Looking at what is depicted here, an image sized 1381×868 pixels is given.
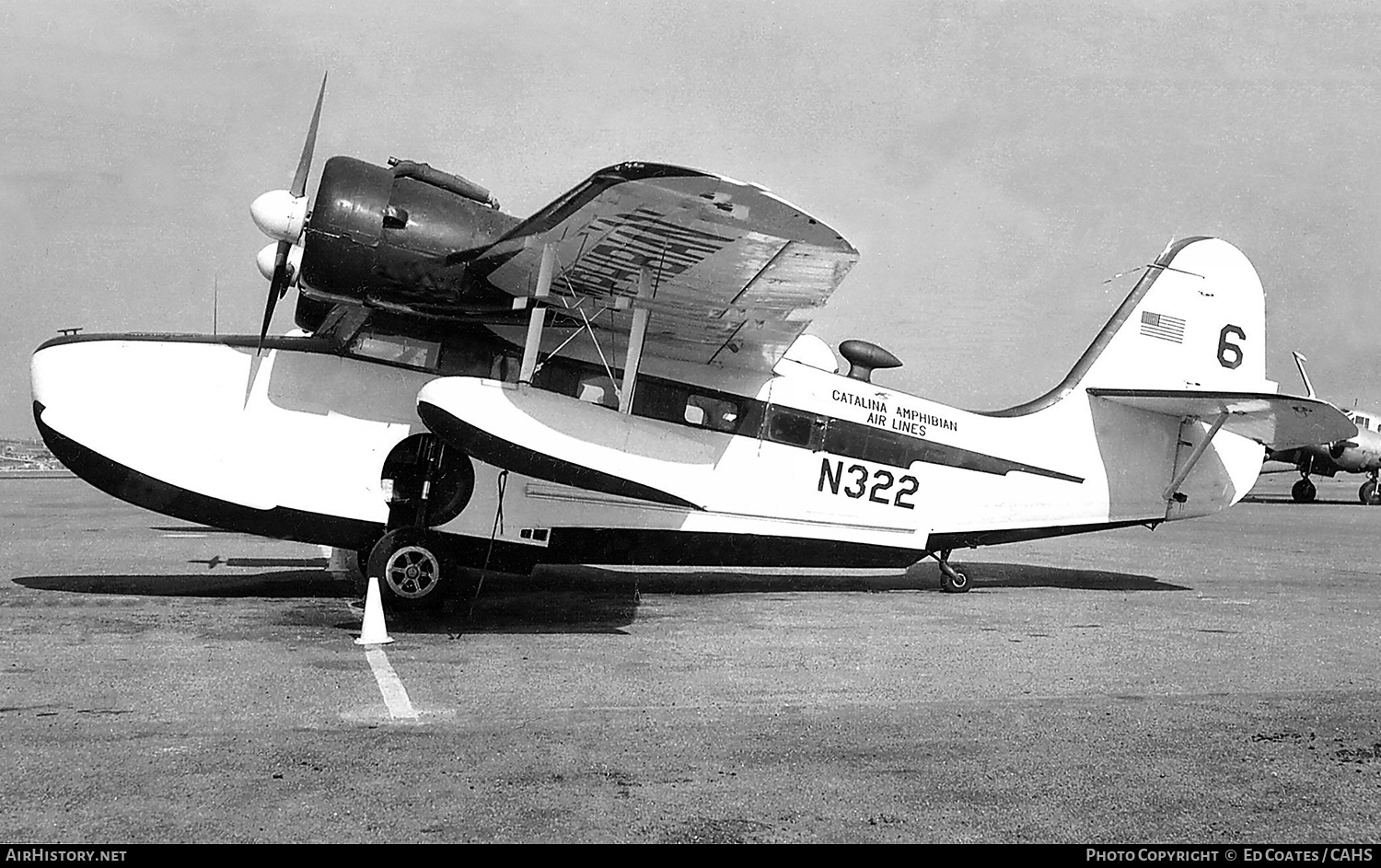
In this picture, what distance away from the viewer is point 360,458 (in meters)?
10.1

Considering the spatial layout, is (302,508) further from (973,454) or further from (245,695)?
(973,454)

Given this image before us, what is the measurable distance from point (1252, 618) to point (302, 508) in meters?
8.38

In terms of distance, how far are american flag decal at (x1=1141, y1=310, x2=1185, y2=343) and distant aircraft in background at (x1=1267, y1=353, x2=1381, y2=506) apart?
2581 centimetres

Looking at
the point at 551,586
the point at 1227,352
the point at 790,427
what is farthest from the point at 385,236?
the point at 1227,352

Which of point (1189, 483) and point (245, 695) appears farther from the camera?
point (1189, 483)

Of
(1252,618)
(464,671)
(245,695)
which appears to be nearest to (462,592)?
(464,671)

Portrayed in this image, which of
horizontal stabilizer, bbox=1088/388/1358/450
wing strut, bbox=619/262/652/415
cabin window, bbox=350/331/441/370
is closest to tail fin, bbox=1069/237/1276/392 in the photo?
horizontal stabilizer, bbox=1088/388/1358/450

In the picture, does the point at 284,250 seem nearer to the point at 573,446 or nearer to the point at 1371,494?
the point at 573,446

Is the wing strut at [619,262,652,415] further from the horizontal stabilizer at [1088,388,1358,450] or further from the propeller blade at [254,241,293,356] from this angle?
the horizontal stabilizer at [1088,388,1358,450]

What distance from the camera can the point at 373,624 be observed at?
837cm

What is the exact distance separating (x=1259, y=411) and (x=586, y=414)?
683 centimetres

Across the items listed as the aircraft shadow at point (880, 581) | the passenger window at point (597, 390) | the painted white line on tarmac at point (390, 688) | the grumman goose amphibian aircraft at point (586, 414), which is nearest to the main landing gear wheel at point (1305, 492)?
the aircraft shadow at point (880, 581)

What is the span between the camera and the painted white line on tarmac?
6.02 meters

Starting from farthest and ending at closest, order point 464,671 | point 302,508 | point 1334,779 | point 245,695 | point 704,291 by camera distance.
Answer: point 302,508
point 704,291
point 464,671
point 245,695
point 1334,779
